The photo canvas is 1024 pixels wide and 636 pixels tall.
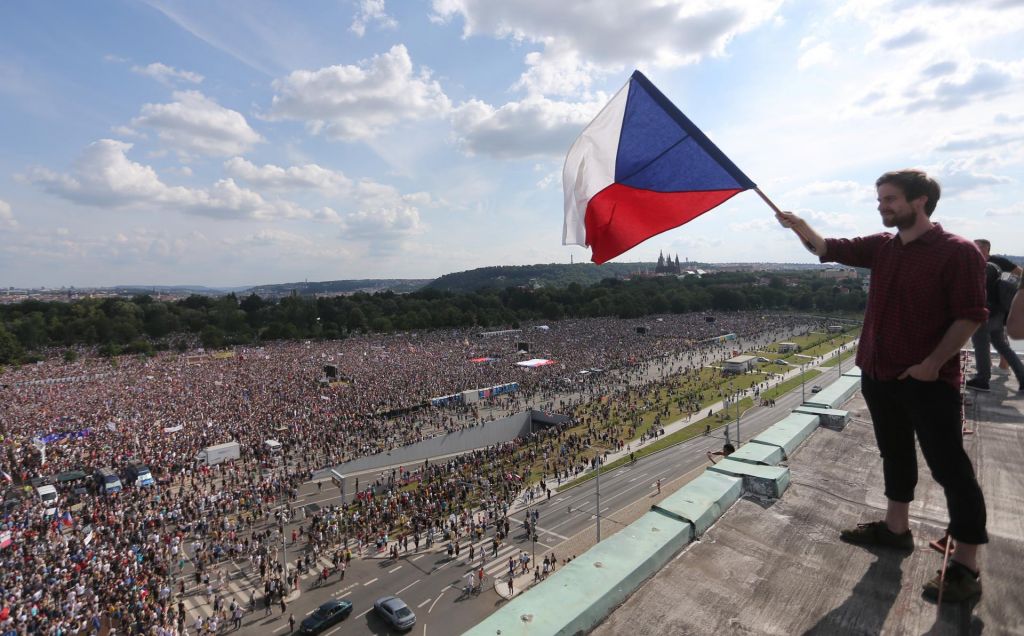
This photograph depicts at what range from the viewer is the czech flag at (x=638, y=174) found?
211 inches

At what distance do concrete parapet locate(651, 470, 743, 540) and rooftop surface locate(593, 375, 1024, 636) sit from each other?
8 cm

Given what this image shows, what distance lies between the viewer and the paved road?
579 inches

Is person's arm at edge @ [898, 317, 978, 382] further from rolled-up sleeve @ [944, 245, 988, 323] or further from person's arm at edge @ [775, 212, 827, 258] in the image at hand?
person's arm at edge @ [775, 212, 827, 258]

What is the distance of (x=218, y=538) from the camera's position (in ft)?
63.4

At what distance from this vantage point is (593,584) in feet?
10.7

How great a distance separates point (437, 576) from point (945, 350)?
17473mm

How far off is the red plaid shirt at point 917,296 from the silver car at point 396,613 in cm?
1437

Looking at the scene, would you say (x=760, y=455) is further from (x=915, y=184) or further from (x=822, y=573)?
(x=915, y=184)

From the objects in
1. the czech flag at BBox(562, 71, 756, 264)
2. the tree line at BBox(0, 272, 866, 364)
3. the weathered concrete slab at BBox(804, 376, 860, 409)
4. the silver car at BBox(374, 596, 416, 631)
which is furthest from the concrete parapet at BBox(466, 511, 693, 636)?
the tree line at BBox(0, 272, 866, 364)

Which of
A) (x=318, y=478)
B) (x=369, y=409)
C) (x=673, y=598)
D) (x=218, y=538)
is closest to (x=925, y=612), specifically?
(x=673, y=598)

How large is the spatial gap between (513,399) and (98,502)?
27173 millimetres

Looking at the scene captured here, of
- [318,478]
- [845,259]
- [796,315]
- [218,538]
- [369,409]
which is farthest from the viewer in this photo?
[796,315]

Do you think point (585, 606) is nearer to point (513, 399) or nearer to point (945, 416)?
point (945, 416)

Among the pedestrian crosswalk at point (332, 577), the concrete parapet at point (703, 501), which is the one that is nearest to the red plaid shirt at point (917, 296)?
the concrete parapet at point (703, 501)
